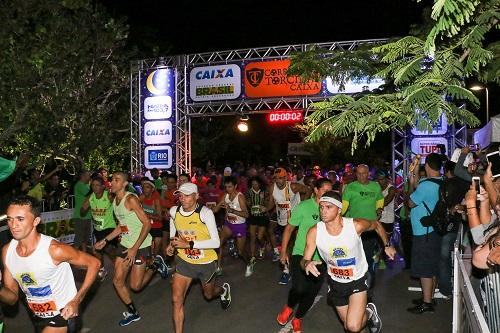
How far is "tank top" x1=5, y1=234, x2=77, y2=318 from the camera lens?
14.9ft

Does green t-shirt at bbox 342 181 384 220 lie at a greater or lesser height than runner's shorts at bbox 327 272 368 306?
greater

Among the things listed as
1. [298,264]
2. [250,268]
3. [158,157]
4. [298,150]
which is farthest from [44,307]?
[298,150]

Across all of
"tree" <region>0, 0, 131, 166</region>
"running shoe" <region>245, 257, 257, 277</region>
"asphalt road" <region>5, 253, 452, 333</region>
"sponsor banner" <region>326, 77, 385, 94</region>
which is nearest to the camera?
"sponsor banner" <region>326, 77, 385, 94</region>

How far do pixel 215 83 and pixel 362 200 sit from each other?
8.83 meters

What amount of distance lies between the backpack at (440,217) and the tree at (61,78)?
9.84 metres

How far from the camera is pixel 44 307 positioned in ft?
A: 15.3

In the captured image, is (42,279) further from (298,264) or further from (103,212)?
(103,212)

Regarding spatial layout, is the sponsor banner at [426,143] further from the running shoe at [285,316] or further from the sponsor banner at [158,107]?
the running shoe at [285,316]

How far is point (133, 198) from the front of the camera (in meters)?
7.62

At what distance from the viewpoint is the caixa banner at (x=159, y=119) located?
17031 mm

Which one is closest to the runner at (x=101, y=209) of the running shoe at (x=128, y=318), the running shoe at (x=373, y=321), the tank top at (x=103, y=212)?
the tank top at (x=103, y=212)

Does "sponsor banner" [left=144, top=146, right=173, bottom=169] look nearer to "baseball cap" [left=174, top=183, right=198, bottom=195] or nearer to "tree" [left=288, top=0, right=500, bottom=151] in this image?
"baseball cap" [left=174, top=183, right=198, bottom=195]

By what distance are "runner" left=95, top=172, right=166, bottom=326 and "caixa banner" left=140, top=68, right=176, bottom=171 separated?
918 centimetres

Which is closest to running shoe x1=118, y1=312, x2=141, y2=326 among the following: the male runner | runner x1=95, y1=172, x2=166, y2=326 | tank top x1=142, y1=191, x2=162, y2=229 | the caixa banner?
runner x1=95, y1=172, x2=166, y2=326
